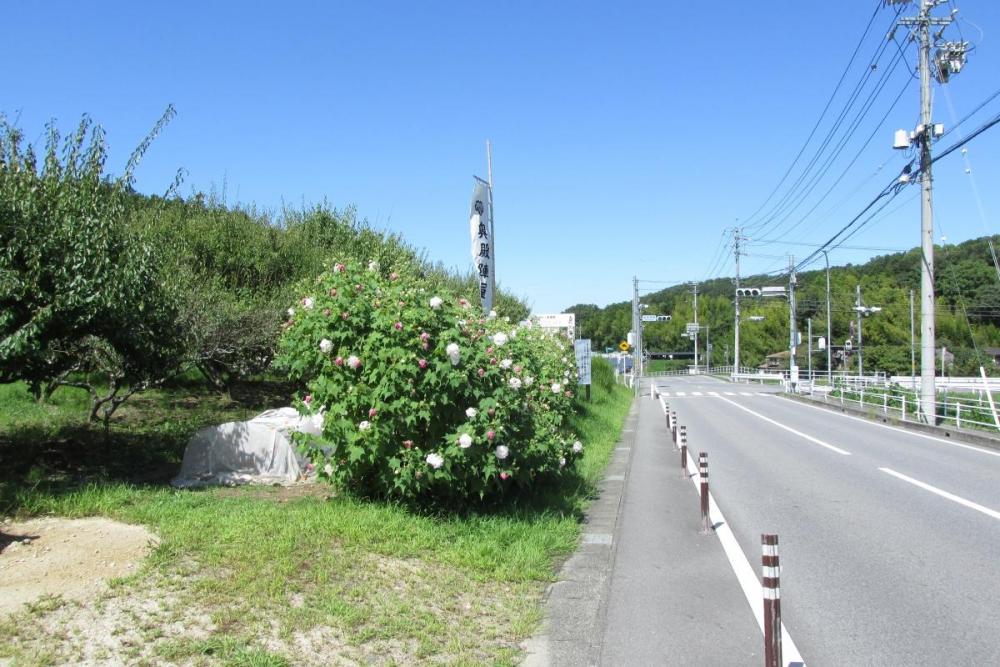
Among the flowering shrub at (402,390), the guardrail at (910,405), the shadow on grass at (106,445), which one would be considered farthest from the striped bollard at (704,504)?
the guardrail at (910,405)

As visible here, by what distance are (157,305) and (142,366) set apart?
0.95 m

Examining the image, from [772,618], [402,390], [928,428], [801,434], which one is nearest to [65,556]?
[402,390]

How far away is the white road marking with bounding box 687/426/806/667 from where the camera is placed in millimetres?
4681

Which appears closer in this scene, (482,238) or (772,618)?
(772,618)

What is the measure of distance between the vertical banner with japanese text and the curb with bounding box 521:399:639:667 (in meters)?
4.86

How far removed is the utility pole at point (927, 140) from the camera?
822 inches

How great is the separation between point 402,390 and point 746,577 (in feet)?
10.8

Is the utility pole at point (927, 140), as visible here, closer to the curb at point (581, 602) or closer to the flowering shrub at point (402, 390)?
the curb at point (581, 602)

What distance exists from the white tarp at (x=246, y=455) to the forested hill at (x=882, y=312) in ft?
137

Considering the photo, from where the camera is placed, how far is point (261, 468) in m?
9.53

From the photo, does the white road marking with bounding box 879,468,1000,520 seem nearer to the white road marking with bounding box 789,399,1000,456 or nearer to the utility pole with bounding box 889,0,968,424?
the white road marking with bounding box 789,399,1000,456

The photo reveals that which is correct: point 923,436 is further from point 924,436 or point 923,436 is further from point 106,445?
point 106,445

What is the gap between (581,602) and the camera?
565cm

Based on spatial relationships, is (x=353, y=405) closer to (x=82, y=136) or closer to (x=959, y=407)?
(x=82, y=136)
